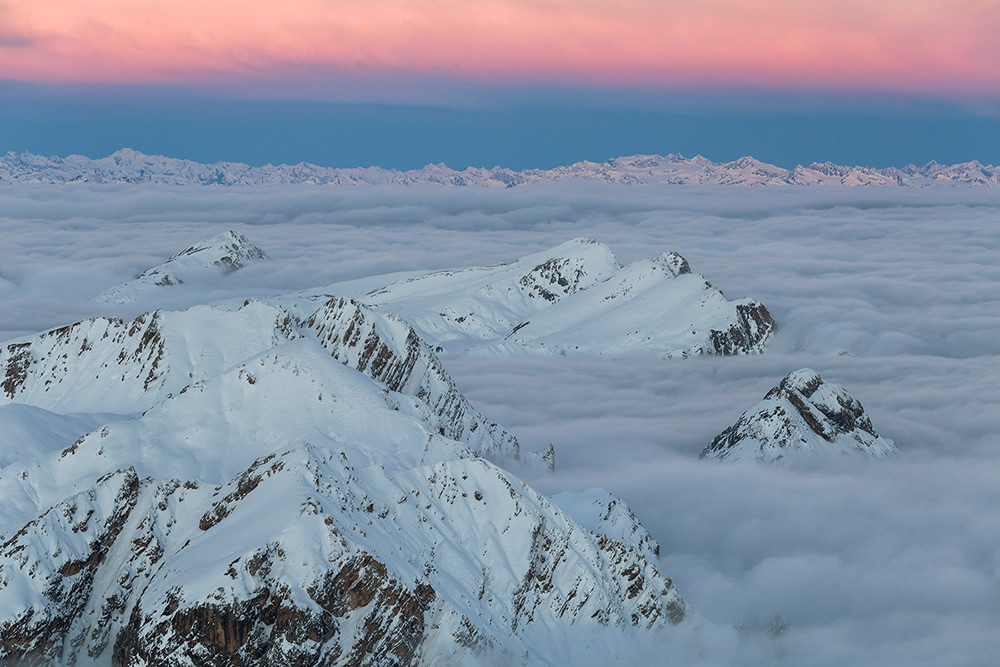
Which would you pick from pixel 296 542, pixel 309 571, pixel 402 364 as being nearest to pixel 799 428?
pixel 402 364

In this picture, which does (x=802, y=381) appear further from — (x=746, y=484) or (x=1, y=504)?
(x=1, y=504)

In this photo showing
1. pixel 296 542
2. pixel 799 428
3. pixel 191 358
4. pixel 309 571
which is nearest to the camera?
pixel 309 571

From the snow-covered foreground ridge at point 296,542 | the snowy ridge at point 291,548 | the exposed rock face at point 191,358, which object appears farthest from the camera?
the exposed rock face at point 191,358

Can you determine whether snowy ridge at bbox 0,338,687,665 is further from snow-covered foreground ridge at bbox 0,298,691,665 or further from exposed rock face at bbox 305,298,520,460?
exposed rock face at bbox 305,298,520,460

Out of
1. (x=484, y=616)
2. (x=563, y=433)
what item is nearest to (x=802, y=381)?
(x=563, y=433)

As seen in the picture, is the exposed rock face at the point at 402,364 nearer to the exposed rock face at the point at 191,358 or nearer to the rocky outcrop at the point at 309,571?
the exposed rock face at the point at 191,358

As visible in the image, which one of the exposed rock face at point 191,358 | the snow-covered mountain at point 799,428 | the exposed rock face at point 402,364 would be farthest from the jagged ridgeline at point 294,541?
the snow-covered mountain at point 799,428

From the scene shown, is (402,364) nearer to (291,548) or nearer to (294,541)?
(294,541)
